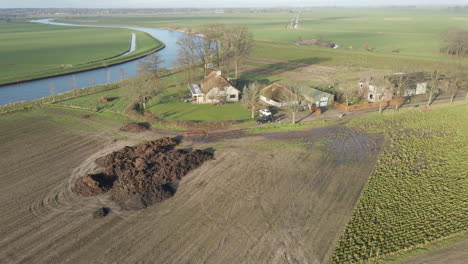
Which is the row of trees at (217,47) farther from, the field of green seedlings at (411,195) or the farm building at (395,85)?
the field of green seedlings at (411,195)

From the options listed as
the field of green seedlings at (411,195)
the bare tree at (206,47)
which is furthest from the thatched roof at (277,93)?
the bare tree at (206,47)

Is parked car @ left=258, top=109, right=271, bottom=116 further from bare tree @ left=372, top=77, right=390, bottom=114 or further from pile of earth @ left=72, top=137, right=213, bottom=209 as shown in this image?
bare tree @ left=372, top=77, right=390, bottom=114

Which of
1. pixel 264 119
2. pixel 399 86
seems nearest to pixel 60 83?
pixel 264 119

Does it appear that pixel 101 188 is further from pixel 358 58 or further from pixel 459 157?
pixel 358 58

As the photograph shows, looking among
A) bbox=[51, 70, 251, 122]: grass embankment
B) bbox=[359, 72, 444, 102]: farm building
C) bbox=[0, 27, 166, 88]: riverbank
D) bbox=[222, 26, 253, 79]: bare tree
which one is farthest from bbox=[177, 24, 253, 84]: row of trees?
bbox=[0, 27, 166, 88]: riverbank

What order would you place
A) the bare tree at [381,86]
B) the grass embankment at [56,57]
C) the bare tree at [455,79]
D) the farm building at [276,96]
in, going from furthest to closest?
the grass embankment at [56,57] → the bare tree at [455,79] → the bare tree at [381,86] → the farm building at [276,96]

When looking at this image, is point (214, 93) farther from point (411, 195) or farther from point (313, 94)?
point (411, 195)
